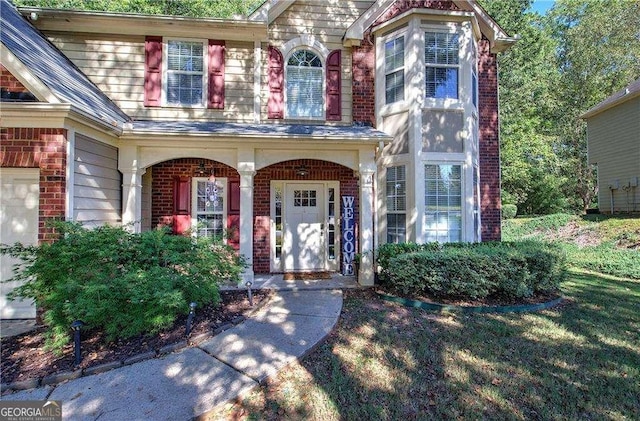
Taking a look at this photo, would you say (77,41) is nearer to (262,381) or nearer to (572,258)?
(262,381)

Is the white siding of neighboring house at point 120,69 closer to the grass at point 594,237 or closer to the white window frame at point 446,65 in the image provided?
the white window frame at point 446,65

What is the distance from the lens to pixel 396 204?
7555 millimetres

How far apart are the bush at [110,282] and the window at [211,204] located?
3.01 m

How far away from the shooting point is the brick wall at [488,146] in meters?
8.24

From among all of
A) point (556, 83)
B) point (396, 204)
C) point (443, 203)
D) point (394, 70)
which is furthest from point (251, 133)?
point (556, 83)

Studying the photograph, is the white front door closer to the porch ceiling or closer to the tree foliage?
the porch ceiling

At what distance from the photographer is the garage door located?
191 inches

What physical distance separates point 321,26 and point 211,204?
5064 mm

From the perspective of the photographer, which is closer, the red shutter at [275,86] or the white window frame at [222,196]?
the white window frame at [222,196]

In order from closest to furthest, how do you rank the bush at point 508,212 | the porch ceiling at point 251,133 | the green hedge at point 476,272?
1. the green hedge at point 476,272
2. the porch ceiling at point 251,133
3. the bush at point 508,212

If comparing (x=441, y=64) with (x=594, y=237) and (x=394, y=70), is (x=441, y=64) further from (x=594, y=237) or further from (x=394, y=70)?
(x=594, y=237)

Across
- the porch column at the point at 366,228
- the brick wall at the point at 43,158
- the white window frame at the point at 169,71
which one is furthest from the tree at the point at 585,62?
the brick wall at the point at 43,158

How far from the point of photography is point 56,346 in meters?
3.76

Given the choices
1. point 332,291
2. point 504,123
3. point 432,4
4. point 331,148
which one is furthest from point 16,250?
point 504,123
